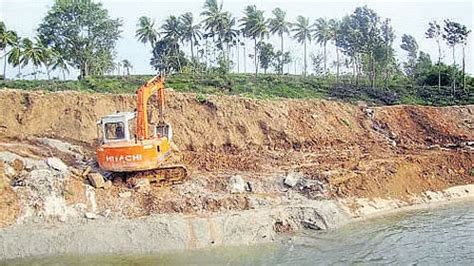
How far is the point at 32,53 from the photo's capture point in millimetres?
43938

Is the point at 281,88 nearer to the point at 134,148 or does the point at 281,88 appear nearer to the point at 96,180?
the point at 134,148

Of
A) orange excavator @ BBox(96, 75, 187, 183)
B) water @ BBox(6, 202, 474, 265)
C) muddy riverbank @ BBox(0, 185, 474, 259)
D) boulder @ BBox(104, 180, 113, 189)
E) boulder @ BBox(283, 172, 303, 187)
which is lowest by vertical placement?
water @ BBox(6, 202, 474, 265)

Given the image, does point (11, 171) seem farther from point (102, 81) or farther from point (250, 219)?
point (102, 81)

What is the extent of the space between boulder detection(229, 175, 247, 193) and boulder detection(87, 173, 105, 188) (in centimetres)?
503

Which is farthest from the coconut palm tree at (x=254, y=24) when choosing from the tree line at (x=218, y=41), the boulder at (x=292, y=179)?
the boulder at (x=292, y=179)

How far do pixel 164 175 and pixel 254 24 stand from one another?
124 feet

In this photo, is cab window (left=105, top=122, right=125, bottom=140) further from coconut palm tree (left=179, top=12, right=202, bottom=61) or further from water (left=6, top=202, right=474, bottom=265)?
coconut palm tree (left=179, top=12, right=202, bottom=61)

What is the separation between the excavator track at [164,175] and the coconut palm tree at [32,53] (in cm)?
2670

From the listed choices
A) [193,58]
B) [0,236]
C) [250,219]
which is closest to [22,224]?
[0,236]

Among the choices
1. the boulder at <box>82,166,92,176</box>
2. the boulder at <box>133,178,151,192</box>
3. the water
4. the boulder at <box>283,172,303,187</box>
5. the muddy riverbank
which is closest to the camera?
the water

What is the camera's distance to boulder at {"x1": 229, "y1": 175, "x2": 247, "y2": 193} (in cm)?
2209

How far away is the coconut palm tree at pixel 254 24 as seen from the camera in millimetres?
57219

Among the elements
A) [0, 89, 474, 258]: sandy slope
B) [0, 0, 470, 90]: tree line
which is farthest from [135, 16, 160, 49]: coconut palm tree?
[0, 89, 474, 258]: sandy slope

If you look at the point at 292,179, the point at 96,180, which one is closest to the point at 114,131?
the point at 96,180
